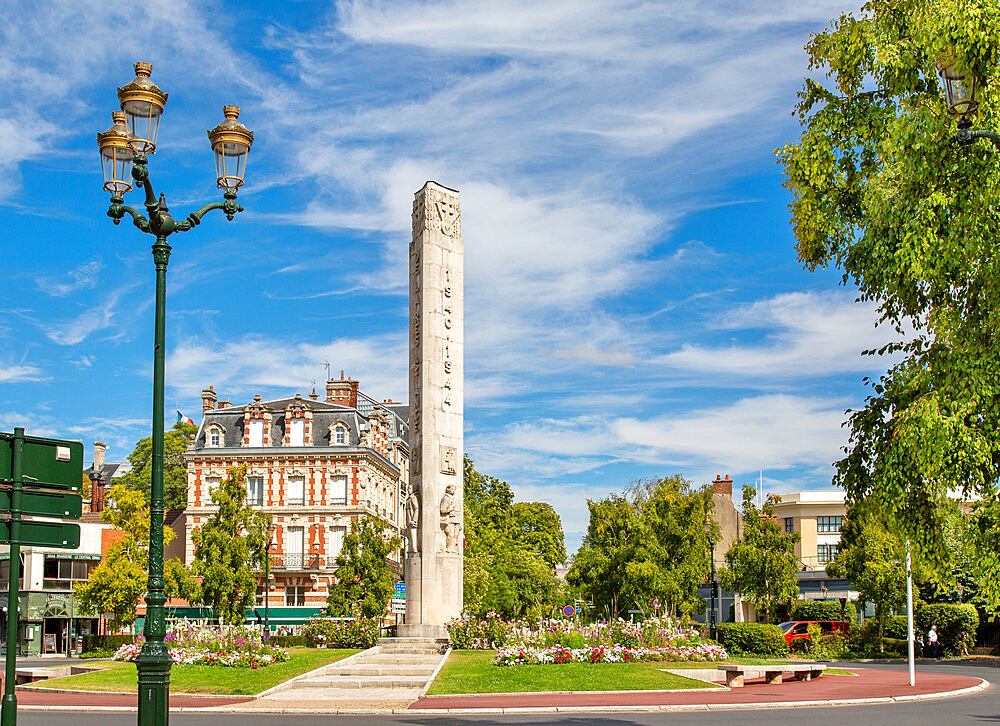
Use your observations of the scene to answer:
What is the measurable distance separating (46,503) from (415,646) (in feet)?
73.3

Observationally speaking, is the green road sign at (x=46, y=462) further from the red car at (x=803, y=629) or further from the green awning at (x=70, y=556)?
the green awning at (x=70, y=556)

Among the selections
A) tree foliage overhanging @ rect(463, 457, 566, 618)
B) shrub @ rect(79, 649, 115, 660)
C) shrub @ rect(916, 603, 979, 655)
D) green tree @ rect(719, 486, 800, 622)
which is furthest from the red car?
shrub @ rect(79, 649, 115, 660)

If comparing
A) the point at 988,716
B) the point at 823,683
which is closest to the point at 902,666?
the point at 823,683

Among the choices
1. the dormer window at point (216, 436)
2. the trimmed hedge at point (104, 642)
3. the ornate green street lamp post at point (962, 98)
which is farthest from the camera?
the dormer window at point (216, 436)

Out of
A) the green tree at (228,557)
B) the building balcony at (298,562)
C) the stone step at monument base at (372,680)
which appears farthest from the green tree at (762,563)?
the building balcony at (298,562)

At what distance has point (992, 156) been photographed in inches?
450

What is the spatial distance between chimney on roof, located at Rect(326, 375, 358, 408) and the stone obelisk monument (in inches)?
1524

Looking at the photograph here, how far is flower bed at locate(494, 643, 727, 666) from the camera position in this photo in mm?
26734

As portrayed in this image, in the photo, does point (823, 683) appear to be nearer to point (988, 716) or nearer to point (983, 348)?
point (988, 716)

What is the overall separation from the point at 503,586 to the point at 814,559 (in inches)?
1143

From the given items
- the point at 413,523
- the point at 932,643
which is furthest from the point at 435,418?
the point at 932,643

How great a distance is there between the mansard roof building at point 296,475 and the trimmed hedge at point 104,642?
9212 millimetres

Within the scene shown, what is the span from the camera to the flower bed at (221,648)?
93.2ft

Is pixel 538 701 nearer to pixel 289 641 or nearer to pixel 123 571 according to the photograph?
pixel 289 641
